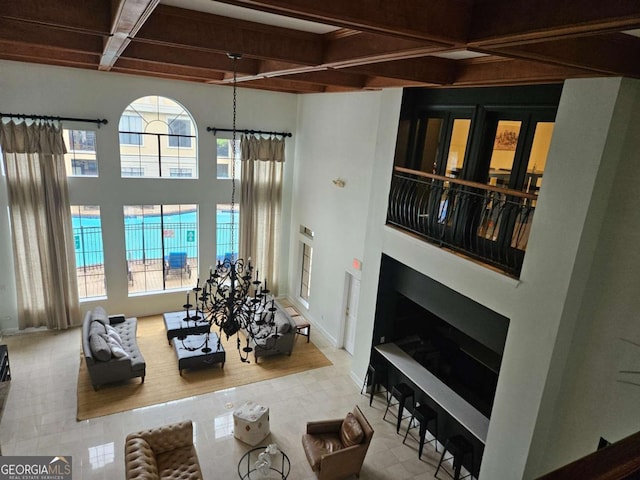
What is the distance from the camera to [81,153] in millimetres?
8133

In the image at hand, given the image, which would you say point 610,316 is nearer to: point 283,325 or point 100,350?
point 283,325

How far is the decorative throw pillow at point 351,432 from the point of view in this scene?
5.35m

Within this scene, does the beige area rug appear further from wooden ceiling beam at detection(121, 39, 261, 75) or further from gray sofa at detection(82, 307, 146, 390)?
wooden ceiling beam at detection(121, 39, 261, 75)

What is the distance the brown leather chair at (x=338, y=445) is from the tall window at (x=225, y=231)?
4.94 metres

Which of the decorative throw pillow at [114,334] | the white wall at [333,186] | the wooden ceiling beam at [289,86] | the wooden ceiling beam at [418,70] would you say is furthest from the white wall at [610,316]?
the decorative throw pillow at [114,334]

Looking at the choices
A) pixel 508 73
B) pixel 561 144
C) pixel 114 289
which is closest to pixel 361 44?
pixel 508 73

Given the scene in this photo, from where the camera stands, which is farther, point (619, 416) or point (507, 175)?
point (507, 175)

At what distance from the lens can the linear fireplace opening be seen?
516 centimetres

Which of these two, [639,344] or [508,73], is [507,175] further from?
[639,344]

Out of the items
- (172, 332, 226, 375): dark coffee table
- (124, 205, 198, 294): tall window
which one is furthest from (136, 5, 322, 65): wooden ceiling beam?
(124, 205, 198, 294): tall window

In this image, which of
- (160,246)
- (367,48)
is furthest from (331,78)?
(160,246)

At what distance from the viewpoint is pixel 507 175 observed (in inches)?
196

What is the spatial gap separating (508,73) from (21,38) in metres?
4.60

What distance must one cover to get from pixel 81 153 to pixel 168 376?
15.0 feet
